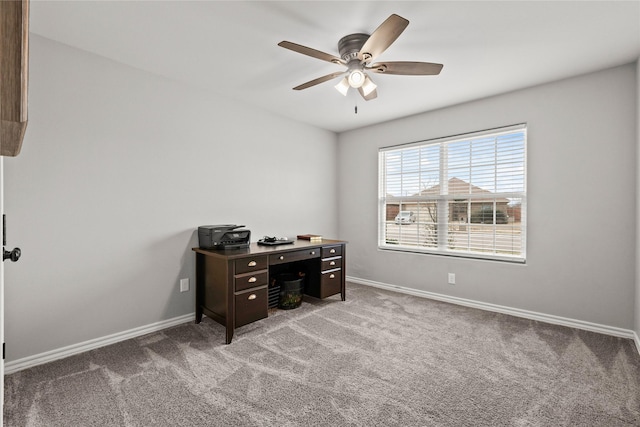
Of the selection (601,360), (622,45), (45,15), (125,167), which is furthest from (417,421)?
(45,15)

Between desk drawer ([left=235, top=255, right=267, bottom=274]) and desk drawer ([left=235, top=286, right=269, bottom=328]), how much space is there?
0.19 meters

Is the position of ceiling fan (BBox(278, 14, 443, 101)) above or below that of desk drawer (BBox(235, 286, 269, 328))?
above

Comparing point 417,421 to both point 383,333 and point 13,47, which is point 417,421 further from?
point 13,47

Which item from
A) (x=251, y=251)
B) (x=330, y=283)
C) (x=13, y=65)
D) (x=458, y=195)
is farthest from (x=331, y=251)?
(x=13, y=65)

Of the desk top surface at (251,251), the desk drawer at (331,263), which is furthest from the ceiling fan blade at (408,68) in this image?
the desk drawer at (331,263)

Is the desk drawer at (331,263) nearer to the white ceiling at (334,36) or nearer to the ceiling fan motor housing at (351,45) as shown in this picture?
the white ceiling at (334,36)

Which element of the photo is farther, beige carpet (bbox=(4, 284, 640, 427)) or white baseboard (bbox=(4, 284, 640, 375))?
white baseboard (bbox=(4, 284, 640, 375))

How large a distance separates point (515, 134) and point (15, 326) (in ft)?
15.6

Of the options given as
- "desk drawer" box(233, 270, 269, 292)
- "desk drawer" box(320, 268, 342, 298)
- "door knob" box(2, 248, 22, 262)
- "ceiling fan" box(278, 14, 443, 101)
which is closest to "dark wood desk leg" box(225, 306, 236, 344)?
"desk drawer" box(233, 270, 269, 292)

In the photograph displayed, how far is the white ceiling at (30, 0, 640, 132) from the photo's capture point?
77.4 inches

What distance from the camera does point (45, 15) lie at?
2035 mm

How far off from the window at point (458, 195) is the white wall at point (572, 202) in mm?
127

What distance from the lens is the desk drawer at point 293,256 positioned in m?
3.01

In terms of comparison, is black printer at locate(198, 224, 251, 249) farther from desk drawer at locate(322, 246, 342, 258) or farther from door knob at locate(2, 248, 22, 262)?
door knob at locate(2, 248, 22, 262)
